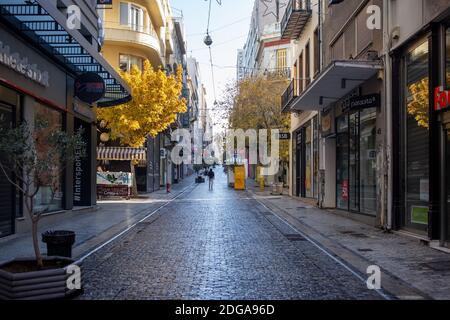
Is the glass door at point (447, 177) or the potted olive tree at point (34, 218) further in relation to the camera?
the glass door at point (447, 177)

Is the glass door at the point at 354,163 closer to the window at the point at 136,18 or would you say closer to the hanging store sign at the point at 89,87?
the hanging store sign at the point at 89,87

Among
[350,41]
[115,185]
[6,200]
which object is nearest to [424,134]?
[350,41]

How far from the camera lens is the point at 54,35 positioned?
48.0 ft

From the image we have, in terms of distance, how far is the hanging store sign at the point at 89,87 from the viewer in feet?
62.5

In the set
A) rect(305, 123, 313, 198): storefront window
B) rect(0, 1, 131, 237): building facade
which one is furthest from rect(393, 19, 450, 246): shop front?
rect(305, 123, 313, 198): storefront window

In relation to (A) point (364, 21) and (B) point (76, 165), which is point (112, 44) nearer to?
(B) point (76, 165)

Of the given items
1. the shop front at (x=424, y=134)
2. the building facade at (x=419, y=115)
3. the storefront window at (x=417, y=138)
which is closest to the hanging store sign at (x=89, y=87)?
the building facade at (x=419, y=115)

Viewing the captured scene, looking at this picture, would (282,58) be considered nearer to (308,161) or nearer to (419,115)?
(308,161)

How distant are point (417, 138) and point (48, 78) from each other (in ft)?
34.6

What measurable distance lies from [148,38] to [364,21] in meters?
21.8

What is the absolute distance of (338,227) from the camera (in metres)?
15.8

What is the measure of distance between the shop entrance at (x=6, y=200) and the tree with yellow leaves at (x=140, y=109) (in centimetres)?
1529
